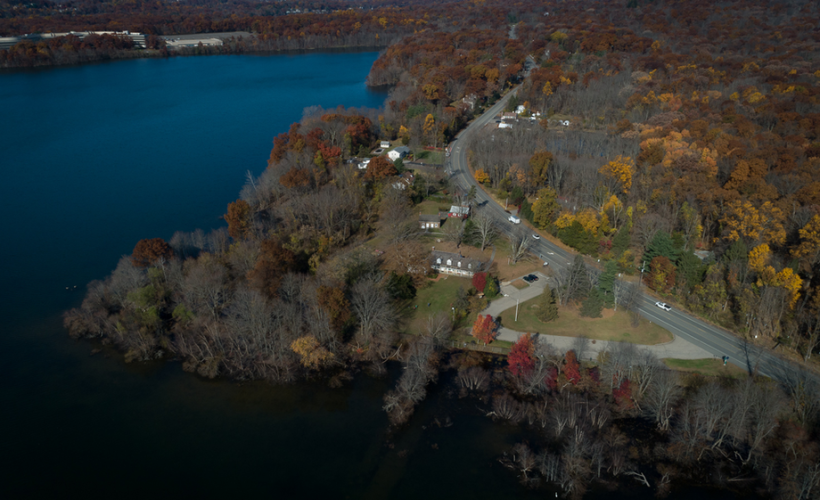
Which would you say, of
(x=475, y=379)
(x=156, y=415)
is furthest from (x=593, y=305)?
(x=156, y=415)

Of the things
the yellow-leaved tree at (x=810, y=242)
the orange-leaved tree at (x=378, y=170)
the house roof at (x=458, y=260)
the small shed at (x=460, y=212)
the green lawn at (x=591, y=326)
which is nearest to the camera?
the green lawn at (x=591, y=326)

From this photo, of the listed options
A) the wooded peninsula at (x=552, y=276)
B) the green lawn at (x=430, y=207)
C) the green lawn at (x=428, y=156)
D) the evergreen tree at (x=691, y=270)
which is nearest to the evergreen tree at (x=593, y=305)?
the wooded peninsula at (x=552, y=276)

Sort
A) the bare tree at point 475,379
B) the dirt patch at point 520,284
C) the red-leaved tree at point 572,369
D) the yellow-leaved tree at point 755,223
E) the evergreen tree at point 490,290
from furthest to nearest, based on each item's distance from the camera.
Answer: the dirt patch at point 520,284
the yellow-leaved tree at point 755,223
the evergreen tree at point 490,290
the bare tree at point 475,379
the red-leaved tree at point 572,369

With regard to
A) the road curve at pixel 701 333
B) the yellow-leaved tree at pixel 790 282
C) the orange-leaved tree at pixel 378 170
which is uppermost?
the orange-leaved tree at pixel 378 170

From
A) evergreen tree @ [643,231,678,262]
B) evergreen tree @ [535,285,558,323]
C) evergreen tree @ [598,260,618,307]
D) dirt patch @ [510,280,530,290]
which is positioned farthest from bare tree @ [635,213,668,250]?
evergreen tree @ [535,285,558,323]

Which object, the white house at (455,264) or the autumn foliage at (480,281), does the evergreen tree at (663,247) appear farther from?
the autumn foliage at (480,281)

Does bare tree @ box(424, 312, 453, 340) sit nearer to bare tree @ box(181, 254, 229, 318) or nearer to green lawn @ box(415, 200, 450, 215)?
bare tree @ box(181, 254, 229, 318)

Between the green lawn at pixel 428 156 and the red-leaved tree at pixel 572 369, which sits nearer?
the red-leaved tree at pixel 572 369
